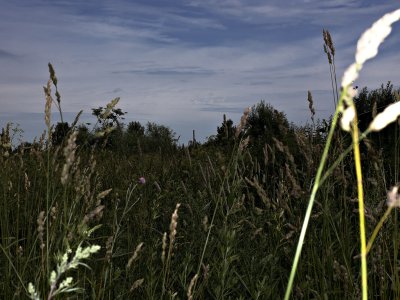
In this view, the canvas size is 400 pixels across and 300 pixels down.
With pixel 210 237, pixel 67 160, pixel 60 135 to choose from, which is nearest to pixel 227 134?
pixel 210 237

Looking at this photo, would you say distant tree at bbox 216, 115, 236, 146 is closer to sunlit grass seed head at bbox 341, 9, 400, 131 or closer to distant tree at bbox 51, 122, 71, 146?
distant tree at bbox 51, 122, 71, 146

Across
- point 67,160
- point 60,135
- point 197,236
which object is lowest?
point 197,236

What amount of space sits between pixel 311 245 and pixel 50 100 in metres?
1.78

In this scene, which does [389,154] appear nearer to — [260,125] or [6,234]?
[6,234]

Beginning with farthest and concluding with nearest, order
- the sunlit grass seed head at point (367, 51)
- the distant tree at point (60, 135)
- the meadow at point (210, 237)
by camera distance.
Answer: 1. the distant tree at point (60, 135)
2. the meadow at point (210, 237)
3. the sunlit grass seed head at point (367, 51)

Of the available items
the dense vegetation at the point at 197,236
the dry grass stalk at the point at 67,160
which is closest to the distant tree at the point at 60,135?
the dense vegetation at the point at 197,236

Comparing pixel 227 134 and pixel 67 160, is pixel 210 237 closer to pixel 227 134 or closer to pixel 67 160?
pixel 227 134

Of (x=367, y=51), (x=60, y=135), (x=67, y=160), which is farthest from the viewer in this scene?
(x=60, y=135)

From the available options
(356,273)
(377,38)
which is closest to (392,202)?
(377,38)

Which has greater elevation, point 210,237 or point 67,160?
point 67,160

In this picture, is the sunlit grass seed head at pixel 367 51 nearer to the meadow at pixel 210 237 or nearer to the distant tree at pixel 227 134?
the meadow at pixel 210 237

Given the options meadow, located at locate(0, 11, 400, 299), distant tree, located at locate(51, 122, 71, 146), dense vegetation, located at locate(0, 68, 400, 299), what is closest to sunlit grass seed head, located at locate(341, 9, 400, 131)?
meadow, located at locate(0, 11, 400, 299)

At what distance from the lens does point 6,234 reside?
2988 mm

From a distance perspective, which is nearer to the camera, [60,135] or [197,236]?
[197,236]
